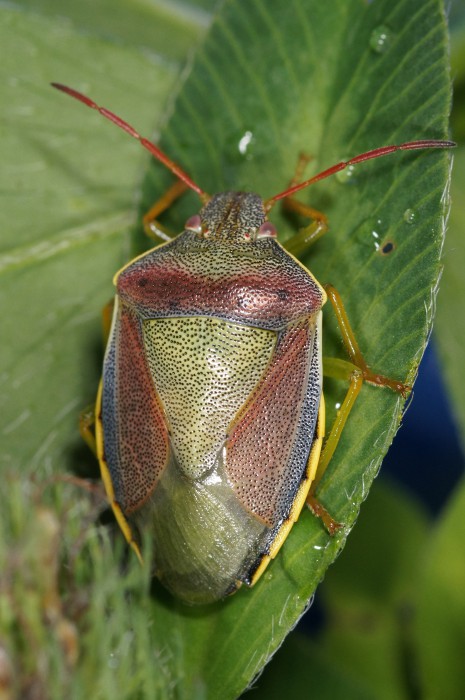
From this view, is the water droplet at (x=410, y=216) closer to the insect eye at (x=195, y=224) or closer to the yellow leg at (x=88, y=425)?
the insect eye at (x=195, y=224)

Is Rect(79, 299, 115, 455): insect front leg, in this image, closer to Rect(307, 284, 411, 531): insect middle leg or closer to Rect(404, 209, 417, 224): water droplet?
Rect(307, 284, 411, 531): insect middle leg

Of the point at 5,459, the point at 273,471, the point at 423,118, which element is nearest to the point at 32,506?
the point at 273,471

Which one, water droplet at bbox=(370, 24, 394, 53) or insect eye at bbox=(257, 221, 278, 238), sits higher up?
water droplet at bbox=(370, 24, 394, 53)

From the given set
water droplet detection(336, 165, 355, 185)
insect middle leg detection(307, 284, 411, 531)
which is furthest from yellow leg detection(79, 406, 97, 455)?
→ water droplet detection(336, 165, 355, 185)

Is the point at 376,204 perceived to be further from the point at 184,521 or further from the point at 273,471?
the point at 184,521

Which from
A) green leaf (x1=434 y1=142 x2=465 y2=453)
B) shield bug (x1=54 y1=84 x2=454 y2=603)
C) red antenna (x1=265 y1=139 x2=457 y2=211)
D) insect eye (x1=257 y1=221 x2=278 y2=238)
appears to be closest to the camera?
red antenna (x1=265 y1=139 x2=457 y2=211)

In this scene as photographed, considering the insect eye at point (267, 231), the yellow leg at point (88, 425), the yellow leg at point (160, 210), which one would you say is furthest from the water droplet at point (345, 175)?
the yellow leg at point (88, 425)
